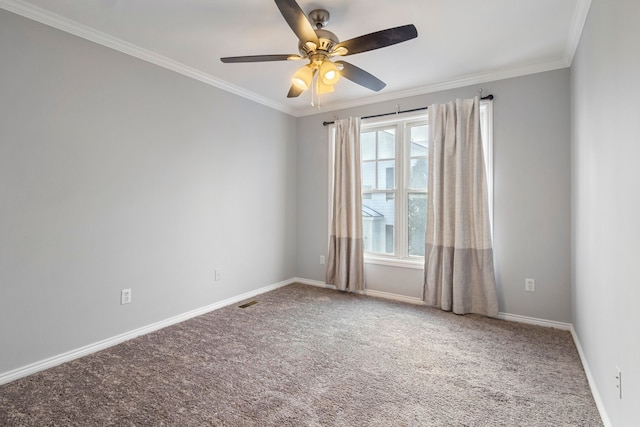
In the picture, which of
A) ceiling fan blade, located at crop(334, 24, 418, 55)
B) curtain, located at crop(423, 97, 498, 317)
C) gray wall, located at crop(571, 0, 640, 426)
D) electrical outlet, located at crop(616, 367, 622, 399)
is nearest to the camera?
gray wall, located at crop(571, 0, 640, 426)

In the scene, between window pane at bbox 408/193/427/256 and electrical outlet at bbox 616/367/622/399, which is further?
window pane at bbox 408/193/427/256

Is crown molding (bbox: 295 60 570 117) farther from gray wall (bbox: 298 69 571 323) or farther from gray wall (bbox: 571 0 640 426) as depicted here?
gray wall (bbox: 571 0 640 426)

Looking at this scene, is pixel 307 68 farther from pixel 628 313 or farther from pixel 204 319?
pixel 204 319

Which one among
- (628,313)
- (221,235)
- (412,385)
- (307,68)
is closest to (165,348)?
(221,235)

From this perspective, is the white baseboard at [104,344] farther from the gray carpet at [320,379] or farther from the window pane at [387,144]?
the window pane at [387,144]

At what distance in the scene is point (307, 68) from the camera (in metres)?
2.26

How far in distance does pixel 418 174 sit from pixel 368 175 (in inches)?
25.3

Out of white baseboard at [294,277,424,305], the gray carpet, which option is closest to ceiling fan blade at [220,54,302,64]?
the gray carpet

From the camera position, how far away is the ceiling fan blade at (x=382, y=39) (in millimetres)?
1788

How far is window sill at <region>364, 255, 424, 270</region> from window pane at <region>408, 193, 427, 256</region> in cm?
12

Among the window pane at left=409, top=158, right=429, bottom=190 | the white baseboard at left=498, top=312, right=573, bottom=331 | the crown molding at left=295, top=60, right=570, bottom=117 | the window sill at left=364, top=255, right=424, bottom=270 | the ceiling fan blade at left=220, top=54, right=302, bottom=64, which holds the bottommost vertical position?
the white baseboard at left=498, top=312, right=573, bottom=331

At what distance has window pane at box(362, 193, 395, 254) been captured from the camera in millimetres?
3924

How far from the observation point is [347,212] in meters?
4.00

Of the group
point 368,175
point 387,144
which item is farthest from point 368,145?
point 368,175
